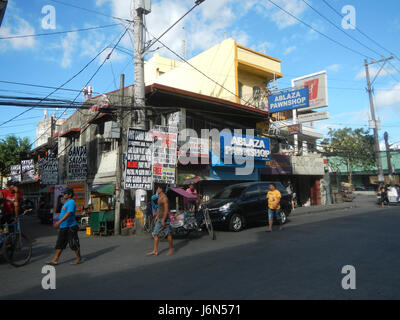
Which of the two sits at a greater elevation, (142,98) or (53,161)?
(142,98)

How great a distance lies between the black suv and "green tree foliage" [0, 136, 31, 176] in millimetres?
28433

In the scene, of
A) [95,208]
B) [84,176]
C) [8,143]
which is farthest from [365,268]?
[8,143]

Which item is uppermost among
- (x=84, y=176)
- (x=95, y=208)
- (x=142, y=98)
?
Answer: (x=142, y=98)

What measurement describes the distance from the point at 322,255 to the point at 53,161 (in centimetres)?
1990

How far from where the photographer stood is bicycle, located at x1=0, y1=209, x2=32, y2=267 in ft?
22.6

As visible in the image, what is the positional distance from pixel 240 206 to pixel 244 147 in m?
5.58

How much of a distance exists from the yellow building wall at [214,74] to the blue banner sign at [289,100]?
2.87 metres

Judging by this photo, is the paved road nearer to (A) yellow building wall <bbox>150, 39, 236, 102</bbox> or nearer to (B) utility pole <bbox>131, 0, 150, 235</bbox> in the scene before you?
(B) utility pole <bbox>131, 0, 150, 235</bbox>

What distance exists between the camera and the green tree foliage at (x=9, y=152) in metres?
32.3

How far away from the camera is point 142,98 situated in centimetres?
1177

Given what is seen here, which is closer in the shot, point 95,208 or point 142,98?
point 142,98

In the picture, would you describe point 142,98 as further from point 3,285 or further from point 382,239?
point 382,239
